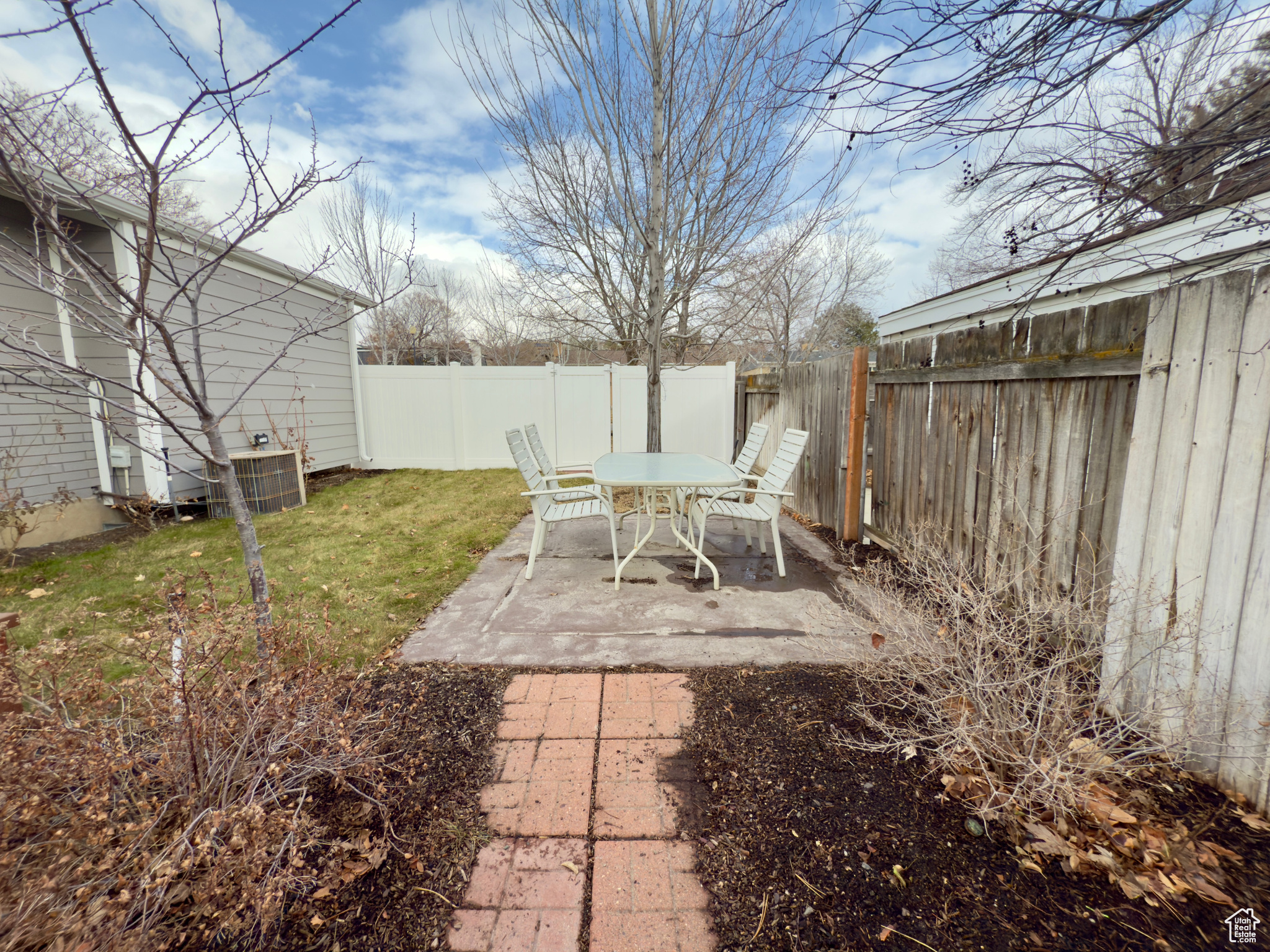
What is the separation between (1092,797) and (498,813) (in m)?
1.70

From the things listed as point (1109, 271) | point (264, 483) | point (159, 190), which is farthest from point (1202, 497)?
point (264, 483)

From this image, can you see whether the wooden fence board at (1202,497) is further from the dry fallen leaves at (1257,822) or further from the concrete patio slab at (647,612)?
the concrete patio slab at (647,612)

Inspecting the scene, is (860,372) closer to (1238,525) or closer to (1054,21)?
(1054,21)

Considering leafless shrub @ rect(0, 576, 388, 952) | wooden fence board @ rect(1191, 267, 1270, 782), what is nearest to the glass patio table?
leafless shrub @ rect(0, 576, 388, 952)

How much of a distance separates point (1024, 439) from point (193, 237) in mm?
5949

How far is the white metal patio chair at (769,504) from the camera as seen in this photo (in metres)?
3.62

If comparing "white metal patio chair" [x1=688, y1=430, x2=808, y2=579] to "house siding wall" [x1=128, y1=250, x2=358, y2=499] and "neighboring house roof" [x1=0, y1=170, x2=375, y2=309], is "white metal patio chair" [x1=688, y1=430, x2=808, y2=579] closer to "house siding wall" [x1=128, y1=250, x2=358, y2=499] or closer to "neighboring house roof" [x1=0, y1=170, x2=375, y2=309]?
"neighboring house roof" [x1=0, y1=170, x2=375, y2=309]

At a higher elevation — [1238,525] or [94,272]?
[94,272]

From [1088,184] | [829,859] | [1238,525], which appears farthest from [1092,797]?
[1088,184]

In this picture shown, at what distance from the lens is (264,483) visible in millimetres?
5648

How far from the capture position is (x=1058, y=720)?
4.96 ft

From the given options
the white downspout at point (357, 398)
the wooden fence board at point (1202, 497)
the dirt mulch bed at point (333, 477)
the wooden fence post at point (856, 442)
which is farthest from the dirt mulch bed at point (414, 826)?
the white downspout at point (357, 398)

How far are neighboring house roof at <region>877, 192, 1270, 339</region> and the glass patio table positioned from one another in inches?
71.5

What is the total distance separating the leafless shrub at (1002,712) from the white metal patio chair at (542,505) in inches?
77.1
